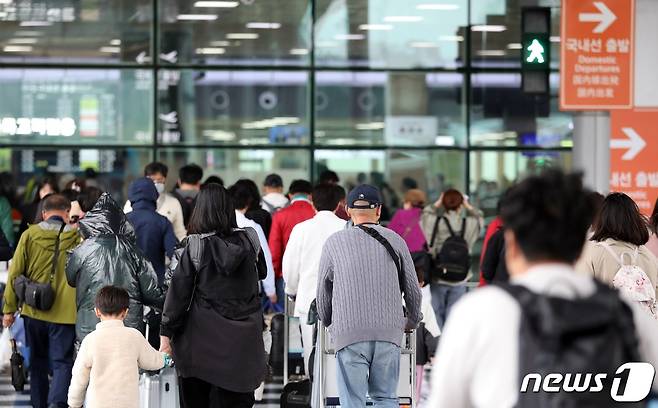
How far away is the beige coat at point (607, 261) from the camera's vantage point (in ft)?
26.6

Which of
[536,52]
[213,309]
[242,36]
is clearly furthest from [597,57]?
[242,36]

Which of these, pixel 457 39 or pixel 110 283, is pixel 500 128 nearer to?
pixel 457 39

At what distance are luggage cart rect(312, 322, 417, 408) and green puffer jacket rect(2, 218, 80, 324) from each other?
2.01 meters

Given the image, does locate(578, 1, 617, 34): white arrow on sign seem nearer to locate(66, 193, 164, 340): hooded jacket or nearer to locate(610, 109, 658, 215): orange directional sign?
locate(610, 109, 658, 215): orange directional sign

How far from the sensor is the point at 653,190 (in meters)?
13.2

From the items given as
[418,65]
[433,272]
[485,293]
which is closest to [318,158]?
[418,65]

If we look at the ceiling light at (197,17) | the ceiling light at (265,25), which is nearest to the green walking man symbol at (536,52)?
the ceiling light at (265,25)

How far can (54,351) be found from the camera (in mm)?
9844

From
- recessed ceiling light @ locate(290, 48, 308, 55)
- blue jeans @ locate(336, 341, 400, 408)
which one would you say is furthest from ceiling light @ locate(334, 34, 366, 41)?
blue jeans @ locate(336, 341, 400, 408)

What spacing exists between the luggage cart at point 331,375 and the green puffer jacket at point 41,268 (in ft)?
6.60

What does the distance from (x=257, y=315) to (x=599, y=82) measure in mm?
5770

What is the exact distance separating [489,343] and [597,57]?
9.80 metres

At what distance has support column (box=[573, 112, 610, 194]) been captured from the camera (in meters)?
13.2

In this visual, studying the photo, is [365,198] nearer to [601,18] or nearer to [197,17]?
[601,18]
